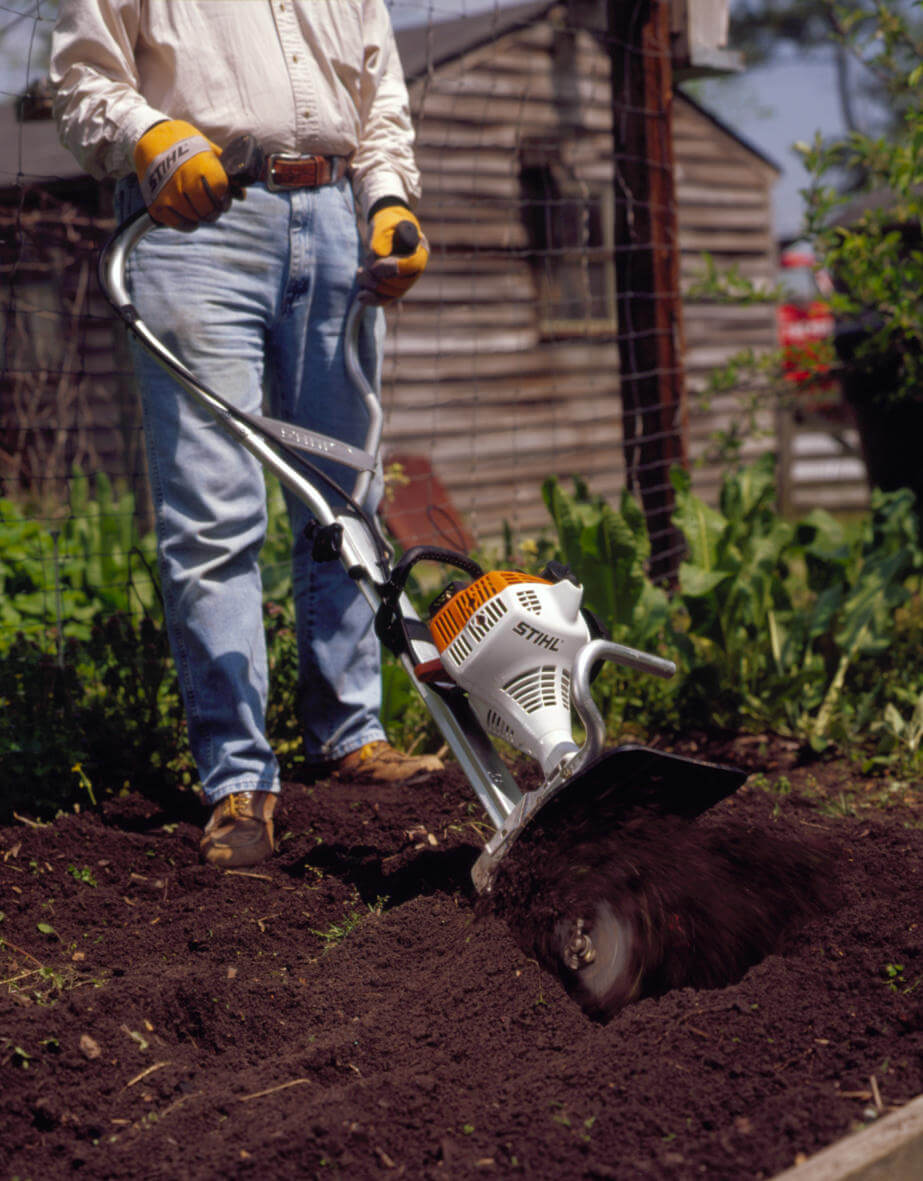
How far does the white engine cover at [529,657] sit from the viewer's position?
1883mm

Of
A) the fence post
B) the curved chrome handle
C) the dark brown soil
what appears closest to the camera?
the dark brown soil

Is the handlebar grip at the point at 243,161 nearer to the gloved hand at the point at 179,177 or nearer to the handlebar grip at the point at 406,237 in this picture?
the gloved hand at the point at 179,177

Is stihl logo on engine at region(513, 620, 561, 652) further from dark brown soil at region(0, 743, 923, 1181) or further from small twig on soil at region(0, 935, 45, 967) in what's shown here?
small twig on soil at region(0, 935, 45, 967)

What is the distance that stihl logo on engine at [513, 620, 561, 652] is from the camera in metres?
1.88

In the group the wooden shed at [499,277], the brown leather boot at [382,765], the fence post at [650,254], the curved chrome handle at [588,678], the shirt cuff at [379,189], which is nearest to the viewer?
the curved chrome handle at [588,678]

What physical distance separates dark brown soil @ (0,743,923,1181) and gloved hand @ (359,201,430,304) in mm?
1109

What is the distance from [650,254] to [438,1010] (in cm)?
308

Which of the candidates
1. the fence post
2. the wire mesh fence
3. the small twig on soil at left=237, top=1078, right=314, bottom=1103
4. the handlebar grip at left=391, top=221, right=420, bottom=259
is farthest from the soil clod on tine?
the wire mesh fence

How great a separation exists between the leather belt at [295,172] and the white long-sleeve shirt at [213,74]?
4cm

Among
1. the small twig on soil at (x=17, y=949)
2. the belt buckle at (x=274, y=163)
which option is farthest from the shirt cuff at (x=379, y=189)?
the small twig on soil at (x=17, y=949)

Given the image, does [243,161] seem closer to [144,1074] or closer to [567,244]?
[144,1074]

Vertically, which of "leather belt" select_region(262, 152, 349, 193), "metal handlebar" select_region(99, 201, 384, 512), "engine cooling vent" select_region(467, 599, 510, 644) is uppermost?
"leather belt" select_region(262, 152, 349, 193)

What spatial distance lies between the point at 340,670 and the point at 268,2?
4.76 ft

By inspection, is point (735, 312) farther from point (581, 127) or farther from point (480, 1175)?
point (480, 1175)
